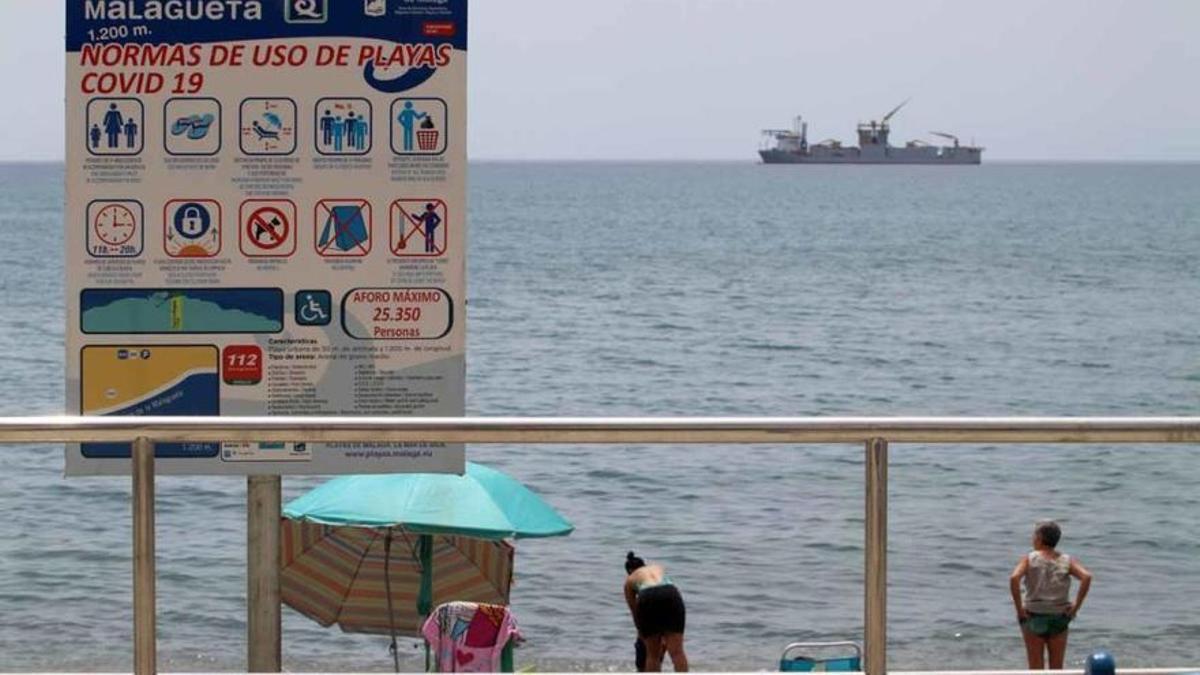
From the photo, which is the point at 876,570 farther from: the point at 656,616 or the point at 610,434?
the point at 656,616

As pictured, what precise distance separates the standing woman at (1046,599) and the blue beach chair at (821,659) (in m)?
0.56

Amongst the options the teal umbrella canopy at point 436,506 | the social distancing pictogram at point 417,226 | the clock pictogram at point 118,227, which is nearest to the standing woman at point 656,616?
the teal umbrella canopy at point 436,506

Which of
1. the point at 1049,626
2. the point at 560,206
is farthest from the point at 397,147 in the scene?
the point at 560,206

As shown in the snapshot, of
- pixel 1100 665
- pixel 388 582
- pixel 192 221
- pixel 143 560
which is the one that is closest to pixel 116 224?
pixel 192 221

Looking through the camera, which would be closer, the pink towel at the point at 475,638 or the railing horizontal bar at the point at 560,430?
the railing horizontal bar at the point at 560,430

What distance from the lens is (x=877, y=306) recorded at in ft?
199

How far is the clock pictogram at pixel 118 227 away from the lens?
6523 millimetres

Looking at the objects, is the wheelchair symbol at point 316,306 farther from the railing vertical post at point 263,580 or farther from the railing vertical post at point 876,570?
the railing vertical post at point 876,570

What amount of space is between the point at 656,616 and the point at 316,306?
230cm

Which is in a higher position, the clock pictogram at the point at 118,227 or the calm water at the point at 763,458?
the clock pictogram at the point at 118,227

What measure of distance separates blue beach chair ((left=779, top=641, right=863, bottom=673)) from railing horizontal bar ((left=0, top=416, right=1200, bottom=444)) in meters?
1.10

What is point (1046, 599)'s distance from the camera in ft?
23.3

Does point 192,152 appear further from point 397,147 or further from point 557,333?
point 557,333

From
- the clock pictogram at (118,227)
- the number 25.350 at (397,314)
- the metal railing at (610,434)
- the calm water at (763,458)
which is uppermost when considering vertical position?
the clock pictogram at (118,227)
